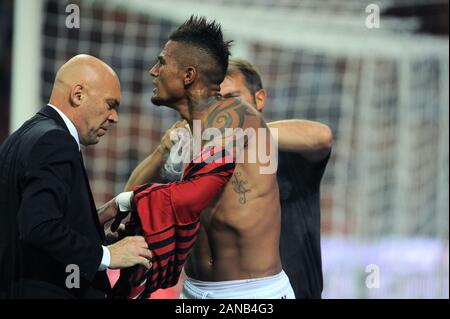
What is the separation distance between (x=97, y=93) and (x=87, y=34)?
4.15m

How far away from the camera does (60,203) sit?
250 cm

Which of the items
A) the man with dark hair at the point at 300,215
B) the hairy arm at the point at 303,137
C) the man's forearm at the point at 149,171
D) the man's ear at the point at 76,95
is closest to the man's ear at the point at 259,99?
the man with dark hair at the point at 300,215

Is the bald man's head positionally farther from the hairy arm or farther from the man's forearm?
the hairy arm

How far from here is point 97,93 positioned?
9.08 feet

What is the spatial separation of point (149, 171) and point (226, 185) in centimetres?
53

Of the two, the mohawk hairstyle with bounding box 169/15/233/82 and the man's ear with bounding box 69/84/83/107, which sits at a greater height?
the mohawk hairstyle with bounding box 169/15/233/82

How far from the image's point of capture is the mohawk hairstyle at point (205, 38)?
310cm

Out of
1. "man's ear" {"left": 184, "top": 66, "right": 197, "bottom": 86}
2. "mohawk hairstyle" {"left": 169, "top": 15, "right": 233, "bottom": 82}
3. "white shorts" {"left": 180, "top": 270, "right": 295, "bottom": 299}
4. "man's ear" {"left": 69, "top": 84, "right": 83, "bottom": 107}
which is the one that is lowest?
"white shorts" {"left": 180, "top": 270, "right": 295, "bottom": 299}

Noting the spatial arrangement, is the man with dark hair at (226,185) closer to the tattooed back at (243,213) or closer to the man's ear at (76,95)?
the tattooed back at (243,213)

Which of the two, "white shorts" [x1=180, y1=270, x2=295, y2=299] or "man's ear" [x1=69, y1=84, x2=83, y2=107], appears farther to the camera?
"white shorts" [x1=180, y1=270, x2=295, y2=299]

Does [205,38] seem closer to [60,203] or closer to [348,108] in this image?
[60,203]

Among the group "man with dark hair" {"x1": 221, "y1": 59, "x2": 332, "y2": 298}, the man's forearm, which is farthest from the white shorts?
the man's forearm

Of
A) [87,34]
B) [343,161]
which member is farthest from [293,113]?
[87,34]

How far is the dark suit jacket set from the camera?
2.47 meters
